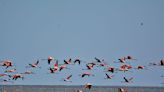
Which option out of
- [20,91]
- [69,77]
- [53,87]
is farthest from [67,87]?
[69,77]

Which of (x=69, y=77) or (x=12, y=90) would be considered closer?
(x=69, y=77)

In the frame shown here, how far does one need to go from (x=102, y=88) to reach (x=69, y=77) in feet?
411

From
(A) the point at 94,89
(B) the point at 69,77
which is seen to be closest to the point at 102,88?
(A) the point at 94,89

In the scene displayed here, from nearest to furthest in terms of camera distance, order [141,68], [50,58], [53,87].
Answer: [50,58]
[141,68]
[53,87]

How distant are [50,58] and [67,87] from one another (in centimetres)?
12459

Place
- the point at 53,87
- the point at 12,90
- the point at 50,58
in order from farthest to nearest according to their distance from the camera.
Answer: the point at 53,87, the point at 12,90, the point at 50,58

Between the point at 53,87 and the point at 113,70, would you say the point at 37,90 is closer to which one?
the point at 53,87

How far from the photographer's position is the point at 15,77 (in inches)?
2702

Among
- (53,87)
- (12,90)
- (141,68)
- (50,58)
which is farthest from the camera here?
(53,87)

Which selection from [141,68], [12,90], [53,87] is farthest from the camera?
[53,87]

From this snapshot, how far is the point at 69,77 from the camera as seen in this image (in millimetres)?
70938

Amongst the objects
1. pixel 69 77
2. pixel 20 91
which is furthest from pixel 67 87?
pixel 69 77

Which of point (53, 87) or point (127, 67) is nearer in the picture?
point (127, 67)

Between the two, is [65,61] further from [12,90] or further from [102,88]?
[102,88]
